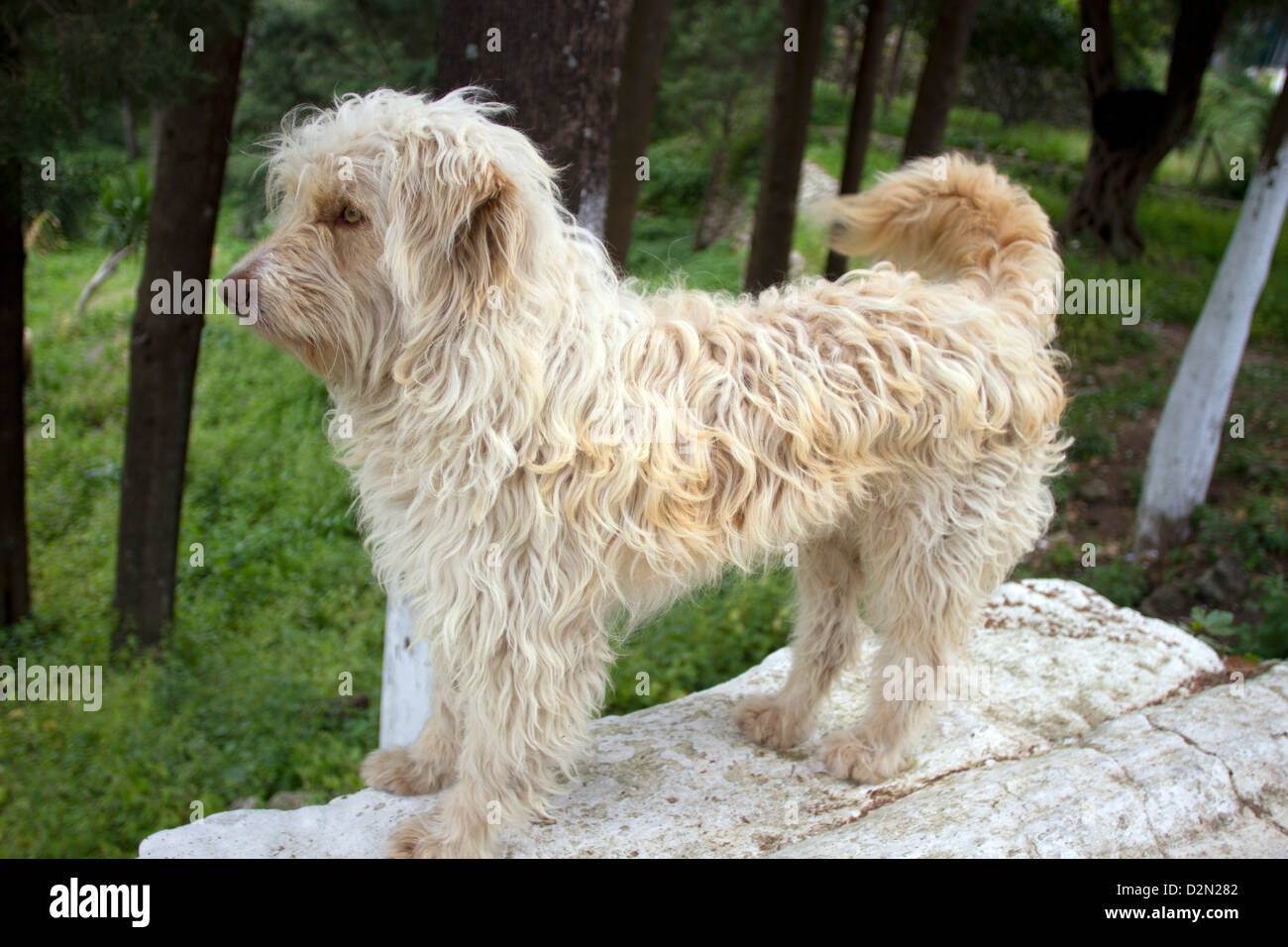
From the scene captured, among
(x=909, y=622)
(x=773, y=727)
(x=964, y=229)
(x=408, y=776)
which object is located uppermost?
(x=964, y=229)

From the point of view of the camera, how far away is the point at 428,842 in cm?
309

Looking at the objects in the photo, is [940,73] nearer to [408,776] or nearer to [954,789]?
[954,789]

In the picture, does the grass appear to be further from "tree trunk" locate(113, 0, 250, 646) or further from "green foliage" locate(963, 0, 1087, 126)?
"green foliage" locate(963, 0, 1087, 126)

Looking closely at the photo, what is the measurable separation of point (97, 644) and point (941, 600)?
7.11 meters

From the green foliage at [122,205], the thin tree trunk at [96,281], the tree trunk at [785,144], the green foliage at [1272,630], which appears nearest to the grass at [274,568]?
the green foliage at [1272,630]

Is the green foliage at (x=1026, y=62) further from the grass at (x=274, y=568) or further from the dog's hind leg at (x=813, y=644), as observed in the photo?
the dog's hind leg at (x=813, y=644)

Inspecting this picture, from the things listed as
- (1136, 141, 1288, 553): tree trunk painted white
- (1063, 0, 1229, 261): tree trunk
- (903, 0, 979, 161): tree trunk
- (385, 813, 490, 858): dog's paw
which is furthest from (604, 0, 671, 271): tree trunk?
(1063, 0, 1229, 261): tree trunk

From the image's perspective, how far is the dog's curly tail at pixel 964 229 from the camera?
353 centimetres

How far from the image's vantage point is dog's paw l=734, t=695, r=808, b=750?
3924 millimetres

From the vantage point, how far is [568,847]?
328 centimetres

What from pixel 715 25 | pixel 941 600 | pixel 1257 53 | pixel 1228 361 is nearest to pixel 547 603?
pixel 941 600

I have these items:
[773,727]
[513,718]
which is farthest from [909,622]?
[513,718]

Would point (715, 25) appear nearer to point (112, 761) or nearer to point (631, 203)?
point (631, 203)

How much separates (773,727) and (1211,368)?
19.9 feet
